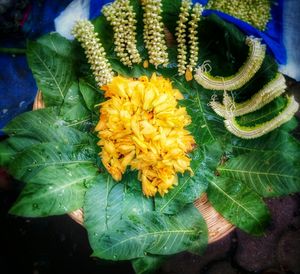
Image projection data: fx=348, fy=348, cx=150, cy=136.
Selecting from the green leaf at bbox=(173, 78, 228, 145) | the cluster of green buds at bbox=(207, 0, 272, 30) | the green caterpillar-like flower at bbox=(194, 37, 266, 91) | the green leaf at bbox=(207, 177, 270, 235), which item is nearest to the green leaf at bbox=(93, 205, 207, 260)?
the green leaf at bbox=(207, 177, 270, 235)

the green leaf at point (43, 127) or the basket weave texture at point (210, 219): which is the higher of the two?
the green leaf at point (43, 127)

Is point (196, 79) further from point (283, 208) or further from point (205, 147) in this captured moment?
point (283, 208)

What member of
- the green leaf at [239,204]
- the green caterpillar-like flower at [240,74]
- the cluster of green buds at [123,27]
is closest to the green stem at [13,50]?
the cluster of green buds at [123,27]

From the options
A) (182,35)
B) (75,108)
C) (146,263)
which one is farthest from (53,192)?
(182,35)

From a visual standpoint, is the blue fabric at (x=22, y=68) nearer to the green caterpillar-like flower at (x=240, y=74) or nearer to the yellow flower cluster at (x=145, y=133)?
the yellow flower cluster at (x=145, y=133)

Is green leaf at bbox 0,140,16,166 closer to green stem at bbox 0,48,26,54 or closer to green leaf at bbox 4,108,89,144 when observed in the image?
green leaf at bbox 4,108,89,144
